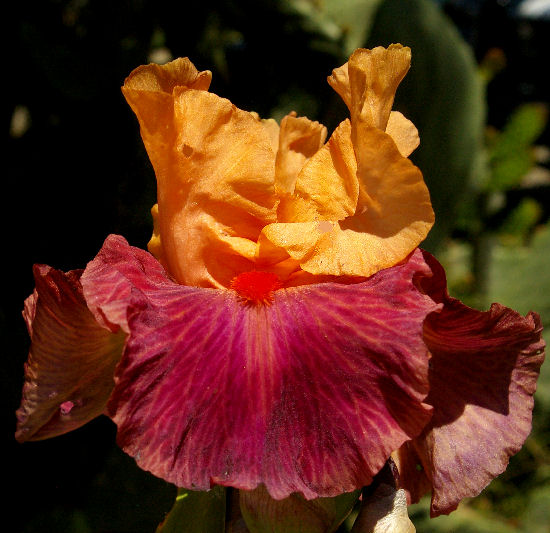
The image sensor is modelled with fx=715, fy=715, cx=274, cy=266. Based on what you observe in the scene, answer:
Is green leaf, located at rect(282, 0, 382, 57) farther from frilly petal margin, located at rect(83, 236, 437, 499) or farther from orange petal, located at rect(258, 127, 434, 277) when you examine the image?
frilly petal margin, located at rect(83, 236, 437, 499)

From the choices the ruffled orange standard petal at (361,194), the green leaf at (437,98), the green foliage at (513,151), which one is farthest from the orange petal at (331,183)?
the green foliage at (513,151)

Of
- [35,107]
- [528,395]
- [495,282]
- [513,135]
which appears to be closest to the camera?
[528,395]

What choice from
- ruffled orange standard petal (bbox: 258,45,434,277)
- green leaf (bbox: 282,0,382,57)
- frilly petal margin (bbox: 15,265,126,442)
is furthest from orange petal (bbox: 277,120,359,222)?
green leaf (bbox: 282,0,382,57)

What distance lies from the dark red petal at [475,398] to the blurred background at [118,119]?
340mm

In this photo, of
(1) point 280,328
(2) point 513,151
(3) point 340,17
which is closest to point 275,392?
(1) point 280,328

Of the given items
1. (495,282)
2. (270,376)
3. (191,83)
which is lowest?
(495,282)

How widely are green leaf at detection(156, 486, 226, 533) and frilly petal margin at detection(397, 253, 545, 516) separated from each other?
0.21 m

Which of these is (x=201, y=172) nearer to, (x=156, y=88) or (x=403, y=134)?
(x=156, y=88)

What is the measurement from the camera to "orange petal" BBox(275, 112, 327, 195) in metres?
0.79

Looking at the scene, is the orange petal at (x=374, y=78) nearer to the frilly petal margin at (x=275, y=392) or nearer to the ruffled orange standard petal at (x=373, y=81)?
the ruffled orange standard petal at (x=373, y=81)

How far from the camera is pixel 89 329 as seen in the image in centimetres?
66

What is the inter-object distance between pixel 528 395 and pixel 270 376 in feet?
0.90

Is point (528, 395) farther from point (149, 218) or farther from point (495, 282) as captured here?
point (495, 282)

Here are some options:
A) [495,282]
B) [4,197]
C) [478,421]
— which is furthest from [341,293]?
[495,282]
